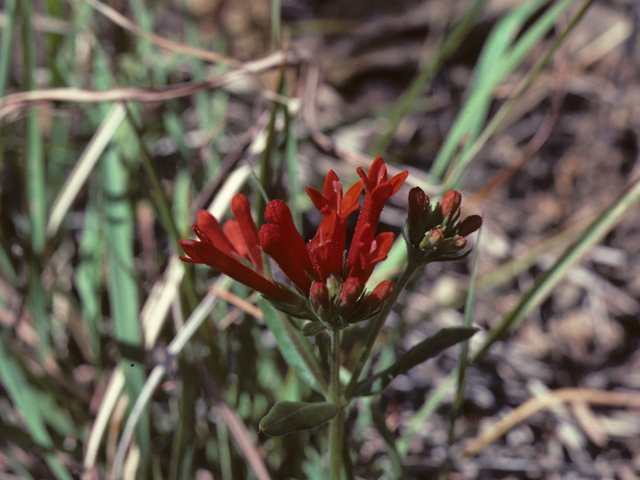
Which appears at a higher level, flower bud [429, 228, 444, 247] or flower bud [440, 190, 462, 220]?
flower bud [440, 190, 462, 220]

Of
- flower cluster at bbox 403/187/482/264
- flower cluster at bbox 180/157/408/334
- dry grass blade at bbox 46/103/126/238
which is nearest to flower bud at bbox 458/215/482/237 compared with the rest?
flower cluster at bbox 403/187/482/264

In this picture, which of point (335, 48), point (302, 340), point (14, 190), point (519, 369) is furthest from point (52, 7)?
point (519, 369)

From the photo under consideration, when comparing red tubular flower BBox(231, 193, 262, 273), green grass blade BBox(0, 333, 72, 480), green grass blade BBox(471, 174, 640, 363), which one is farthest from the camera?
green grass blade BBox(0, 333, 72, 480)

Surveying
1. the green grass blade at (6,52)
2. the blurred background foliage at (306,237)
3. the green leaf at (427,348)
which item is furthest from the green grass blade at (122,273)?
the green leaf at (427,348)

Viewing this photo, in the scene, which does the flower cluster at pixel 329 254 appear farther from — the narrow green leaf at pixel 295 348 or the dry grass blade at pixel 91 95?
the dry grass blade at pixel 91 95

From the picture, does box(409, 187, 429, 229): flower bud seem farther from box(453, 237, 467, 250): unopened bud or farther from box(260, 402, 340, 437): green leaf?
box(260, 402, 340, 437): green leaf

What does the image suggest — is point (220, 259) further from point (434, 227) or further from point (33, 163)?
point (33, 163)

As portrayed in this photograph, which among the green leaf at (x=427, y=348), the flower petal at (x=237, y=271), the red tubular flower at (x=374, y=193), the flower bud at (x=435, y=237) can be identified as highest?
the red tubular flower at (x=374, y=193)

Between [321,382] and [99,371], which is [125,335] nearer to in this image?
[99,371]
